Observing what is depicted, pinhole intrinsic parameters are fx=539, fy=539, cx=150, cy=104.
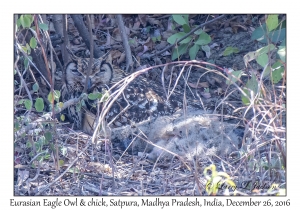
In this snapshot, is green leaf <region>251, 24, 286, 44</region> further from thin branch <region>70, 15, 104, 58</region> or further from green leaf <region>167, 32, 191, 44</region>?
thin branch <region>70, 15, 104, 58</region>

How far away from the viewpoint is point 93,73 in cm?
462

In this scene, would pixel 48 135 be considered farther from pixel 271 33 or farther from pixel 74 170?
pixel 271 33

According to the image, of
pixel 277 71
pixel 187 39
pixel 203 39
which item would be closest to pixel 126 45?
pixel 187 39

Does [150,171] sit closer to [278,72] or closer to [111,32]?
[278,72]

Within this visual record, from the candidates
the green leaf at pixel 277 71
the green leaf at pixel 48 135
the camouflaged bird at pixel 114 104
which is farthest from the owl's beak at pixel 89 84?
the green leaf at pixel 277 71

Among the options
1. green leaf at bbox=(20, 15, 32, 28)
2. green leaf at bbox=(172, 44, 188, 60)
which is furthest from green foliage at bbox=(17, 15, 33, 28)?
green leaf at bbox=(172, 44, 188, 60)

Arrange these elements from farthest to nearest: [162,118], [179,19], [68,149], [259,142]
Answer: [179,19], [162,118], [68,149], [259,142]

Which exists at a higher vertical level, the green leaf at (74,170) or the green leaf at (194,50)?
the green leaf at (194,50)

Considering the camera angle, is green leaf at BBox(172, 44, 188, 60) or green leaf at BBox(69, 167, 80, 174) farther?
green leaf at BBox(172, 44, 188, 60)

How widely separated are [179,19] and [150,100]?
850 mm

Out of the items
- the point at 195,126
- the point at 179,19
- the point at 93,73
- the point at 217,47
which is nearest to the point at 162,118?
the point at 195,126

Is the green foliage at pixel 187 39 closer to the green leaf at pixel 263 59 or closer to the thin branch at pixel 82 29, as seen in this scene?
the thin branch at pixel 82 29

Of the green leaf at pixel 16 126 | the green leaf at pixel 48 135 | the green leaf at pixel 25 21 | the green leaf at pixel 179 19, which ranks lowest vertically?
the green leaf at pixel 48 135
